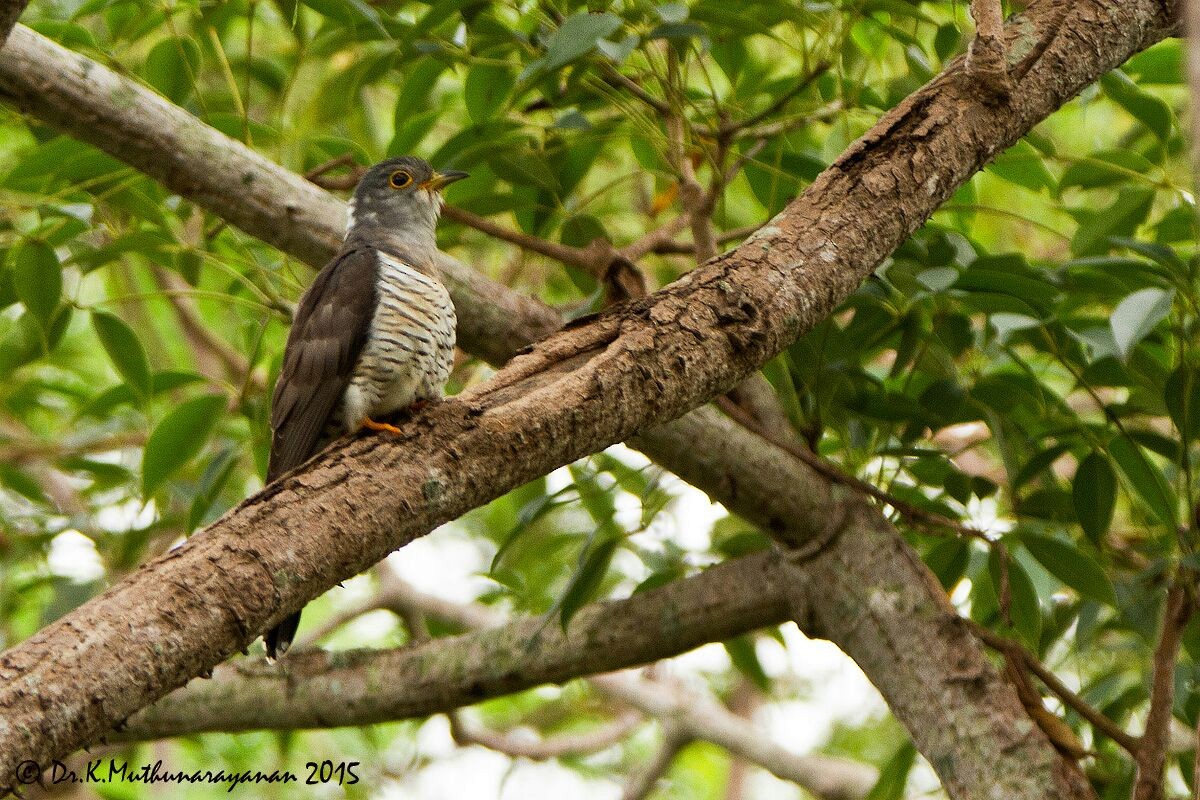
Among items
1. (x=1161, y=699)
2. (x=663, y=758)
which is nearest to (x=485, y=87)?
(x=1161, y=699)

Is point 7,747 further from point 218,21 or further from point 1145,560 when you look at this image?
point 1145,560

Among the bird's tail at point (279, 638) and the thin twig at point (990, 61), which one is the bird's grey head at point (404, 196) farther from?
the thin twig at point (990, 61)

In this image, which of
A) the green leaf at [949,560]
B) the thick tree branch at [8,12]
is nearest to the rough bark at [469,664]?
the green leaf at [949,560]

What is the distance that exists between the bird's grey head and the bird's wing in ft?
1.31

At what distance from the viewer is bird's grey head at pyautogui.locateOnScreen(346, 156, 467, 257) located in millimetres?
3262

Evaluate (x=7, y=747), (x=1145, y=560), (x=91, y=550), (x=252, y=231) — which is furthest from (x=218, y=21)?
(x=1145, y=560)

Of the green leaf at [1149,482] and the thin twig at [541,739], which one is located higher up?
the thin twig at [541,739]

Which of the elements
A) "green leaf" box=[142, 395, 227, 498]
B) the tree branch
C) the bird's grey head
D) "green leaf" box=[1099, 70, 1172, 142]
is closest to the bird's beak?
the bird's grey head

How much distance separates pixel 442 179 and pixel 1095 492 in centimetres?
179

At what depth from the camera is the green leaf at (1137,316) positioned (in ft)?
6.64

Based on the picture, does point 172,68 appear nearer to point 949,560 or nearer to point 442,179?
point 442,179

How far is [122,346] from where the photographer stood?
10.3ft

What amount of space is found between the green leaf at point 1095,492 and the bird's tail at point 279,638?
1.73 m

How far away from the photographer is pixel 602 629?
3.18 m
